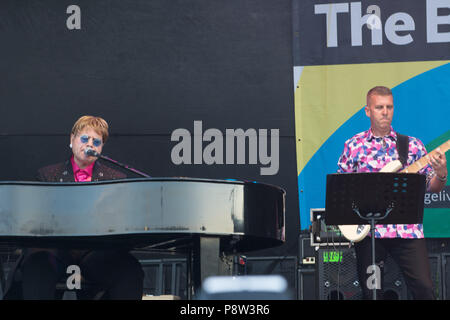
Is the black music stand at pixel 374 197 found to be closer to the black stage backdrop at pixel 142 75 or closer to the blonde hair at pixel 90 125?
the blonde hair at pixel 90 125

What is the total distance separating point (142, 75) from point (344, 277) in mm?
2655

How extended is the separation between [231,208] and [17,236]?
3.78 ft

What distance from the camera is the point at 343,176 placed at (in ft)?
14.9

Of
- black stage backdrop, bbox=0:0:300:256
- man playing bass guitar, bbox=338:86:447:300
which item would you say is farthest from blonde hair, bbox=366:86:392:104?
black stage backdrop, bbox=0:0:300:256

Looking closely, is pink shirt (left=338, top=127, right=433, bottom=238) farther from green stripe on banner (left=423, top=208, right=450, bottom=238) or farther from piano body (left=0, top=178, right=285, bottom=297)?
piano body (left=0, top=178, right=285, bottom=297)

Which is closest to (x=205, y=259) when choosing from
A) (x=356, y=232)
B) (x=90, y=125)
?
(x=90, y=125)

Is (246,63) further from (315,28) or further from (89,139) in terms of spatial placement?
(89,139)

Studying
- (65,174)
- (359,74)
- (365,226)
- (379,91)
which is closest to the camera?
(65,174)

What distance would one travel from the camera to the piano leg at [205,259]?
13.8ft

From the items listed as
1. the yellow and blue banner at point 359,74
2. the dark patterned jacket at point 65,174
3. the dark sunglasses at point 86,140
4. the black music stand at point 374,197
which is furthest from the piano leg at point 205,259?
the yellow and blue banner at point 359,74

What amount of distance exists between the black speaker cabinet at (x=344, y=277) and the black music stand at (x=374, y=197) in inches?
41.3

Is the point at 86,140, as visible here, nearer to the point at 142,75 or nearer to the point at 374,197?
the point at 374,197

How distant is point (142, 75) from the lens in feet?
23.3
